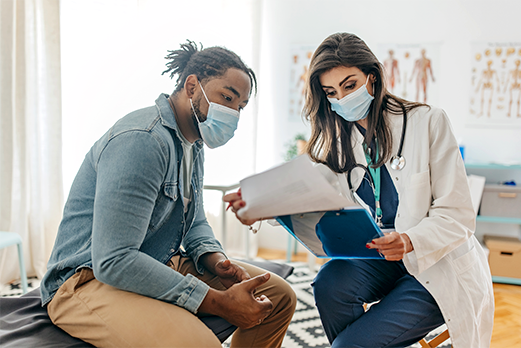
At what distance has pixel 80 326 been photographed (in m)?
1.00

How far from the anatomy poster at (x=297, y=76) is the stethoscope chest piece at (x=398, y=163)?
7.07 ft

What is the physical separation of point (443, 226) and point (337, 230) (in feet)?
1.06

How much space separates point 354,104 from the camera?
1336mm

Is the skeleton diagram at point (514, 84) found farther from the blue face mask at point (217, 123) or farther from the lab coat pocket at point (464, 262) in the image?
the blue face mask at point (217, 123)

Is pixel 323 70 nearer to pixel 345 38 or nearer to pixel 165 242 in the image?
pixel 345 38

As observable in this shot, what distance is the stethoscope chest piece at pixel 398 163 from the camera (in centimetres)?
126

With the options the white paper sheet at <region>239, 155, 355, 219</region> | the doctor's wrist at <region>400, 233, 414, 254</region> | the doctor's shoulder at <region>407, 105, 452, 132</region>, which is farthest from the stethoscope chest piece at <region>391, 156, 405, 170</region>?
the white paper sheet at <region>239, 155, 355, 219</region>

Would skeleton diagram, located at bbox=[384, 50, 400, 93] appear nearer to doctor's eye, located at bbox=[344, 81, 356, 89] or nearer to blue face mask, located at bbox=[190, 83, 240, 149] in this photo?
doctor's eye, located at bbox=[344, 81, 356, 89]

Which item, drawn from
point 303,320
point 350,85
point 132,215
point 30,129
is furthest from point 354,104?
point 30,129

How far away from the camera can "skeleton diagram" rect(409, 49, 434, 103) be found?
3.17 meters

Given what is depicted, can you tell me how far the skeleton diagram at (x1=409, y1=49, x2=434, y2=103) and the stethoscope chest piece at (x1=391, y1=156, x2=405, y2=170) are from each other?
221 cm

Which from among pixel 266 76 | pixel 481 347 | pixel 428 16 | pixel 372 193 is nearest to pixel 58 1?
pixel 266 76

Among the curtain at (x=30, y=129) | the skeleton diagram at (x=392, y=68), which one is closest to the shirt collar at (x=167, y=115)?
the curtain at (x=30, y=129)

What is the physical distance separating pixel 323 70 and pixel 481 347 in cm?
99
